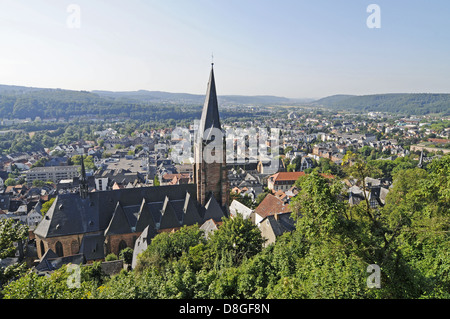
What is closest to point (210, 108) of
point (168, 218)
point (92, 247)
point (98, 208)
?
point (168, 218)

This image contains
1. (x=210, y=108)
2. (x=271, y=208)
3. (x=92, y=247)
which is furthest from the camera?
(x=271, y=208)

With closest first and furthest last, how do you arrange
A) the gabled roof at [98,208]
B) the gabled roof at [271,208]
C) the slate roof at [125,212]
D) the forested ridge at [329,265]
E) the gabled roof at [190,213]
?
the forested ridge at [329,265] < the gabled roof at [98,208] < the slate roof at [125,212] < the gabled roof at [190,213] < the gabled roof at [271,208]

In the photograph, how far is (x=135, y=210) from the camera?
3484 centimetres

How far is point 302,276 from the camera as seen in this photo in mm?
13164

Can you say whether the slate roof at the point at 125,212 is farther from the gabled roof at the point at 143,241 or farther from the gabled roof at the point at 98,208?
the gabled roof at the point at 143,241

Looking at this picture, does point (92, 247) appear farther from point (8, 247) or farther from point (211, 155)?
point (8, 247)

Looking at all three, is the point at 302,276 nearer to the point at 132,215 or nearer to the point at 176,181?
the point at 132,215

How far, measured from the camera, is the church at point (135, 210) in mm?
32688

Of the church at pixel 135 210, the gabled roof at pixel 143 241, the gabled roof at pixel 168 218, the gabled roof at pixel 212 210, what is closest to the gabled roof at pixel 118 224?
the church at pixel 135 210

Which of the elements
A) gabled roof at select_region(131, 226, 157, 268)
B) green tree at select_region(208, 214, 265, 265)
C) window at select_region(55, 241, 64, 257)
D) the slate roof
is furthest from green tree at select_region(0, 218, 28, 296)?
window at select_region(55, 241, 64, 257)

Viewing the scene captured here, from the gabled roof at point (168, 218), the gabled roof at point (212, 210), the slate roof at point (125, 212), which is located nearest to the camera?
the slate roof at point (125, 212)

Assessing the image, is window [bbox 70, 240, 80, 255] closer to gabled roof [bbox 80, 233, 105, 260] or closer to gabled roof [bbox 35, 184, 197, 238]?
gabled roof [bbox 80, 233, 105, 260]
